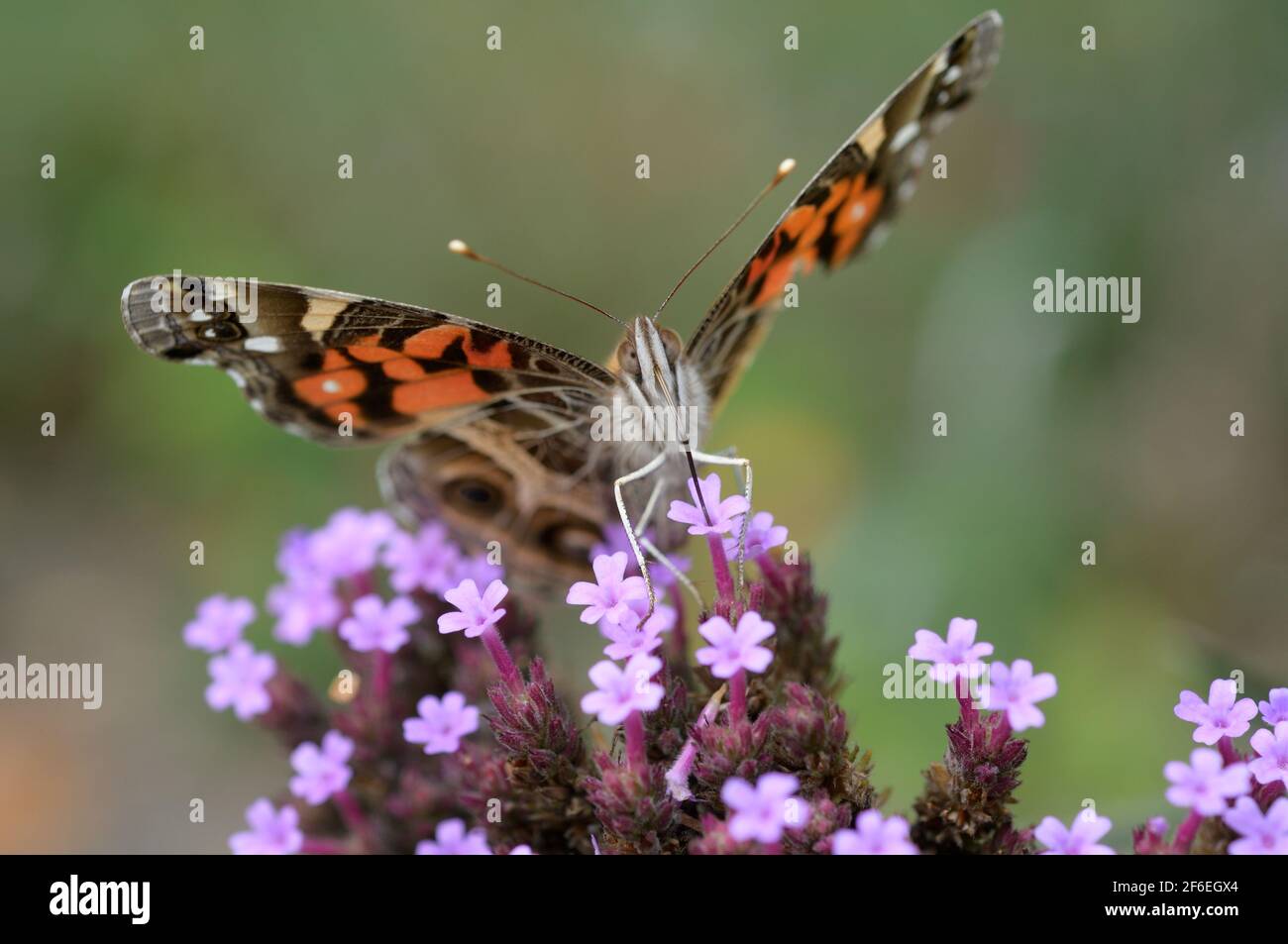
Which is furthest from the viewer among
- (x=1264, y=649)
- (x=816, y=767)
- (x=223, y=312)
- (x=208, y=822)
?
(x=208, y=822)

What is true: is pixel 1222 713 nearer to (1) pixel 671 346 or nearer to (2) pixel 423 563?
(1) pixel 671 346

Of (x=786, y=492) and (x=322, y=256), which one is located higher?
(x=322, y=256)

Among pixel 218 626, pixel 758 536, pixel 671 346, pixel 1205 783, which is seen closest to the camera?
pixel 1205 783

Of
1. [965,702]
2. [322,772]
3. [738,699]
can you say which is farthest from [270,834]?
[965,702]

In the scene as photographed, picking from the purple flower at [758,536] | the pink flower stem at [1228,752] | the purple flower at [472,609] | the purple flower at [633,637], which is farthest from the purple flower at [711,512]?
A: the pink flower stem at [1228,752]

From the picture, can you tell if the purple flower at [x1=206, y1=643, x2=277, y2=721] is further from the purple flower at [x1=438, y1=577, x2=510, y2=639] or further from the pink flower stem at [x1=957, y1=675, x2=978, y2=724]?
the pink flower stem at [x1=957, y1=675, x2=978, y2=724]
